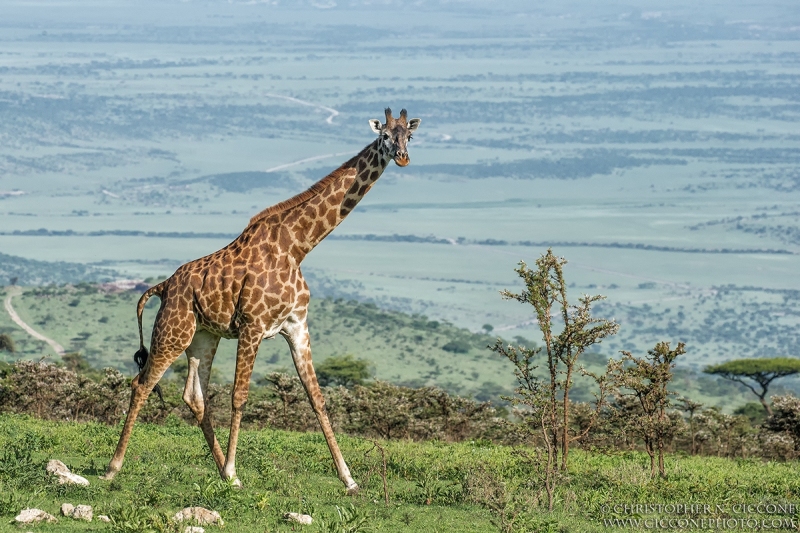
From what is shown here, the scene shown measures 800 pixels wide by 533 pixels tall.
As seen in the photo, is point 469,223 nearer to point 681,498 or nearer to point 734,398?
point 734,398

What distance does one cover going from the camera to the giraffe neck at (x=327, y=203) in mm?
14195

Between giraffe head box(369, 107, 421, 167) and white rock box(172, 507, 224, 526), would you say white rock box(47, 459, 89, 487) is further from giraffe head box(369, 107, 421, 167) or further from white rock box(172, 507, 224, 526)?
giraffe head box(369, 107, 421, 167)

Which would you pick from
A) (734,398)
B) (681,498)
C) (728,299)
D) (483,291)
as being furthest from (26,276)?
(681,498)

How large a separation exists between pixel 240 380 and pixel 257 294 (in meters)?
0.96

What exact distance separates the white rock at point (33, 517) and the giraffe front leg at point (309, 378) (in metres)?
3.19

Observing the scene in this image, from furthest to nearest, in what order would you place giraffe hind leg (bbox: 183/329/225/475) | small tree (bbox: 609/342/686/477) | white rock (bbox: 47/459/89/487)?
small tree (bbox: 609/342/686/477) < giraffe hind leg (bbox: 183/329/225/475) < white rock (bbox: 47/459/89/487)

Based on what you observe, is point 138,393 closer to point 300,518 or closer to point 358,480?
point 358,480

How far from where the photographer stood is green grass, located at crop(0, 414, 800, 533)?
41.5 feet

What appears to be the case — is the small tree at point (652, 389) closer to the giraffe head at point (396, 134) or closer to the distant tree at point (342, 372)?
the giraffe head at point (396, 134)

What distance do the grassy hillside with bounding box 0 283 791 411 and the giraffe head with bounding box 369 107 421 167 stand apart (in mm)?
46263

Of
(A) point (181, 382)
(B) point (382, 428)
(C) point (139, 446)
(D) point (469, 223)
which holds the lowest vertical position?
(D) point (469, 223)

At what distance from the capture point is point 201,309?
1407cm

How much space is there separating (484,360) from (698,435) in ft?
149

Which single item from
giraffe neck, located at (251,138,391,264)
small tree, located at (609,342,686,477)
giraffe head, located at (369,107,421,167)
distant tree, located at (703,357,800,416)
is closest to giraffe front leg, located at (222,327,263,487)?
giraffe neck, located at (251,138,391,264)
